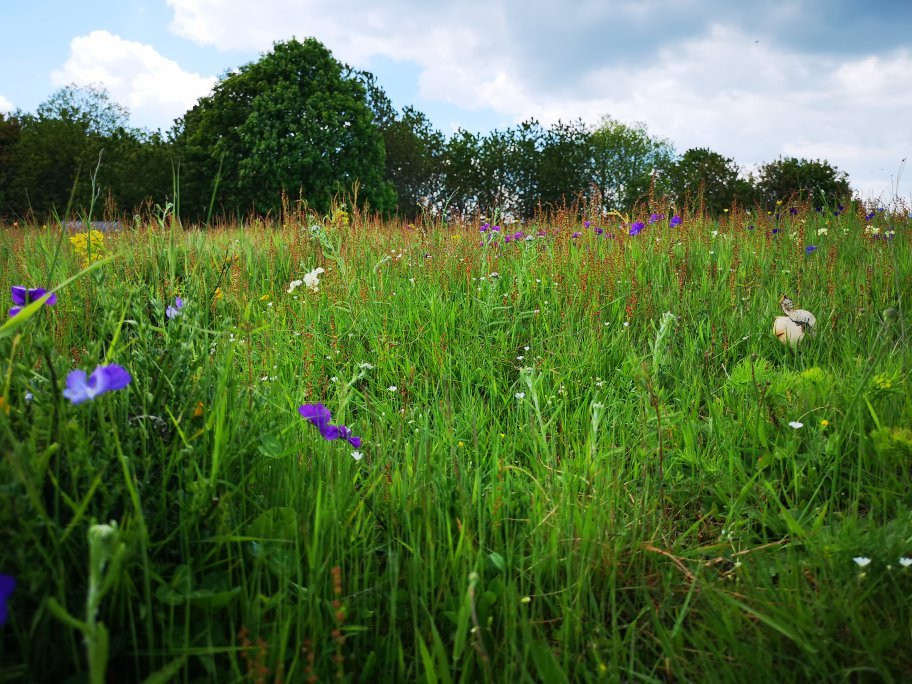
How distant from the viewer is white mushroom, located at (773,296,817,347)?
10.1 feet

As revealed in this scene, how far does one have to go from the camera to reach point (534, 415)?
264 cm

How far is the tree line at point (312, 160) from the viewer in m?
20.4

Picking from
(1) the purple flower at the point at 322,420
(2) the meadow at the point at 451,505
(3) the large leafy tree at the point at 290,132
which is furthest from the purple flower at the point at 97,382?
(3) the large leafy tree at the point at 290,132

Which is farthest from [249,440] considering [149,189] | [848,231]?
[149,189]

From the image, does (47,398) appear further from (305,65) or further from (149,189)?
(149,189)

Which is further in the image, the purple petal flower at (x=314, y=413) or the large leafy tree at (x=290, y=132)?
the large leafy tree at (x=290, y=132)

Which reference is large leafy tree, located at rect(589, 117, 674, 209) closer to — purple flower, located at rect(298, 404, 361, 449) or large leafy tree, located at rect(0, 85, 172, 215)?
large leafy tree, located at rect(0, 85, 172, 215)

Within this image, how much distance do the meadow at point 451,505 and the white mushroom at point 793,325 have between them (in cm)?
6

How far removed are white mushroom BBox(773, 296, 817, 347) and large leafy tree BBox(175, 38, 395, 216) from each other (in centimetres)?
1794

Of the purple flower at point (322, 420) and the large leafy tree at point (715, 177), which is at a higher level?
the large leafy tree at point (715, 177)

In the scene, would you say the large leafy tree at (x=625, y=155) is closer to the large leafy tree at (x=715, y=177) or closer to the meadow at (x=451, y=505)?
the large leafy tree at (x=715, y=177)

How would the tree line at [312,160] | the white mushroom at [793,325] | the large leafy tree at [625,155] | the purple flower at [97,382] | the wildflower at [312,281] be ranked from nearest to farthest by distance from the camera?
the purple flower at [97,382], the white mushroom at [793,325], the wildflower at [312,281], the tree line at [312,160], the large leafy tree at [625,155]

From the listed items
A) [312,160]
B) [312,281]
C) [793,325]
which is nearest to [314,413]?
[312,281]

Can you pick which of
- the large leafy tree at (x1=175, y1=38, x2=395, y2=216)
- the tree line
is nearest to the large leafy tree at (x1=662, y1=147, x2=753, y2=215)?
the tree line
